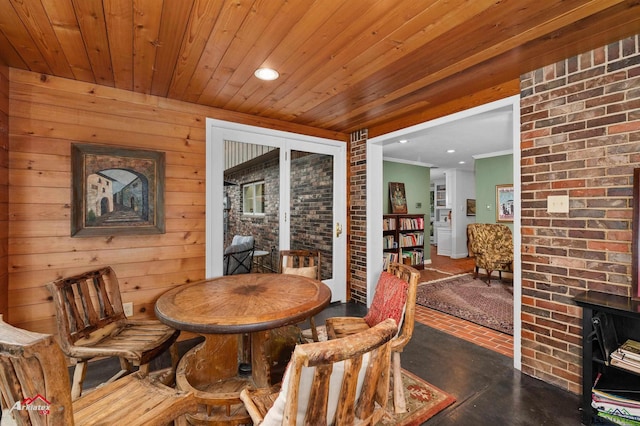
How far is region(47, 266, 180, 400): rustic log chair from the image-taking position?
1687mm

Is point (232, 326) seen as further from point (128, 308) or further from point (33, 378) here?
point (128, 308)

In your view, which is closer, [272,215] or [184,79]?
[184,79]

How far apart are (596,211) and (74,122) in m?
3.82

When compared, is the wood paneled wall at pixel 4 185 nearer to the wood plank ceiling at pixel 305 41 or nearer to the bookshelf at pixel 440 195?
the wood plank ceiling at pixel 305 41

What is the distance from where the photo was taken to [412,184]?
6641 millimetres

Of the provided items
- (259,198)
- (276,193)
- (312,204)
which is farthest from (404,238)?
(259,198)

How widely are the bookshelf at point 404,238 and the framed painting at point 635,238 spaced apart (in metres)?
3.84

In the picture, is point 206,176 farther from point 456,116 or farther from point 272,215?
point 456,116

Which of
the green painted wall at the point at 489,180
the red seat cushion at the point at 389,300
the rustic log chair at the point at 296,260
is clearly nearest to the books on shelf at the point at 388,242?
the green painted wall at the point at 489,180

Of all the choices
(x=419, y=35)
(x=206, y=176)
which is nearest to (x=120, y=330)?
(x=206, y=176)

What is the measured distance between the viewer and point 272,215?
347cm

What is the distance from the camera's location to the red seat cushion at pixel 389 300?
188 cm

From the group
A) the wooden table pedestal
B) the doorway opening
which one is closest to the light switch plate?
the doorway opening

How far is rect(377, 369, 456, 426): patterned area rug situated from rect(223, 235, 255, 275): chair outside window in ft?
6.47
